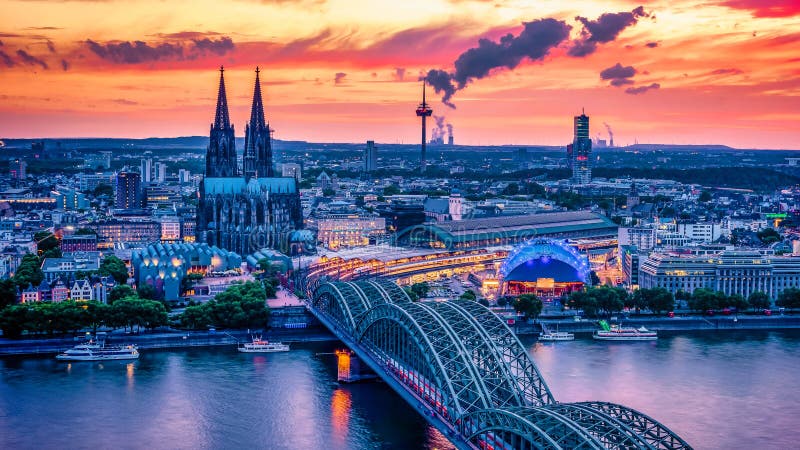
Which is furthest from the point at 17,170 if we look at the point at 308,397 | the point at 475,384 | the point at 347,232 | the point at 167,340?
the point at 475,384

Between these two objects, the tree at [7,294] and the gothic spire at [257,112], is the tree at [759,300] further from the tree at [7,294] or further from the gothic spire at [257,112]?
the gothic spire at [257,112]

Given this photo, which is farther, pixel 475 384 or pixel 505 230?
pixel 505 230

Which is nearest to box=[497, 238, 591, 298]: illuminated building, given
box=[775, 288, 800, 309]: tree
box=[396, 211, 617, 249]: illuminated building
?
box=[775, 288, 800, 309]: tree

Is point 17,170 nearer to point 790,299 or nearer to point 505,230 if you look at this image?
point 505,230

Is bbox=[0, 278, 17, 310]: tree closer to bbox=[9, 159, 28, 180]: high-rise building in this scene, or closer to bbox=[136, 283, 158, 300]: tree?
bbox=[136, 283, 158, 300]: tree

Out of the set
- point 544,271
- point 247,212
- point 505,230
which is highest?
point 247,212

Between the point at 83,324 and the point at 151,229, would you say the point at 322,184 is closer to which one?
the point at 151,229

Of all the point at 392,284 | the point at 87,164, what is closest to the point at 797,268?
the point at 392,284
